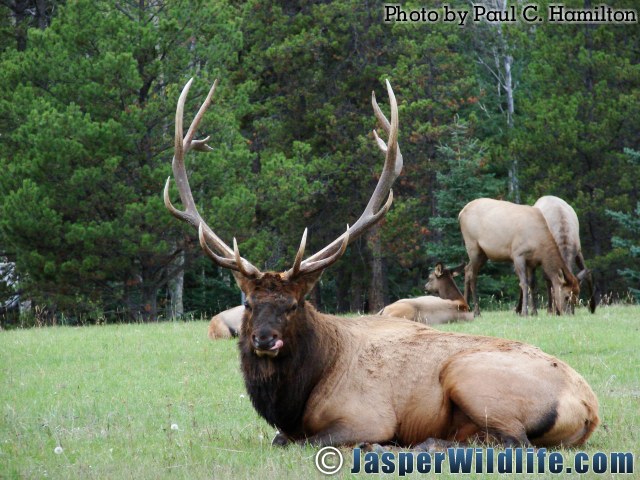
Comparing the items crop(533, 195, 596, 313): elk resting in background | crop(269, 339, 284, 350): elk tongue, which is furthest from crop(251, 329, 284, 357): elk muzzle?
crop(533, 195, 596, 313): elk resting in background

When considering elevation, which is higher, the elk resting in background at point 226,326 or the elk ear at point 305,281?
the elk ear at point 305,281

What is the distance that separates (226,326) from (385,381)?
7.33 meters

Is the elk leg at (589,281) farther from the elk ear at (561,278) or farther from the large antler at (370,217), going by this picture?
the large antler at (370,217)

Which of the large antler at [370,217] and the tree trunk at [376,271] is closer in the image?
the large antler at [370,217]

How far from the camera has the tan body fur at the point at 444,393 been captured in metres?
6.88

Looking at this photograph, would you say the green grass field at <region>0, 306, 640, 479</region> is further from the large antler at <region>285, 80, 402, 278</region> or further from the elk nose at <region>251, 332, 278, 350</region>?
the large antler at <region>285, 80, 402, 278</region>

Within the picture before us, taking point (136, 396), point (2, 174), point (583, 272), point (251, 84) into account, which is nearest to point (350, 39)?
point (251, 84)

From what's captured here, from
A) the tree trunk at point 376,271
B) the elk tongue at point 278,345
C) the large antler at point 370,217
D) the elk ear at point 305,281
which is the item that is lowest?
the tree trunk at point 376,271

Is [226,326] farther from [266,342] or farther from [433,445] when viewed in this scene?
[433,445]

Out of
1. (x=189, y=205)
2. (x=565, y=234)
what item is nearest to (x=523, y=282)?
(x=565, y=234)

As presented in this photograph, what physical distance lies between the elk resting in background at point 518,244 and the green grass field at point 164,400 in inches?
35.3

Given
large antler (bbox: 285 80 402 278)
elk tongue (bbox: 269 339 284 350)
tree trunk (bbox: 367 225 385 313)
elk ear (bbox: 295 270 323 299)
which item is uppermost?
large antler (bbox: 285 80 402 278)

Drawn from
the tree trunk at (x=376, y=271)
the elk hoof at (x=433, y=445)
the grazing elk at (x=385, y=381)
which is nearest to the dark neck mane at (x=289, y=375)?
the grazing elk at (x=385, y=381)

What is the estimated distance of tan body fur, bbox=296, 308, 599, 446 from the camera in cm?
688
